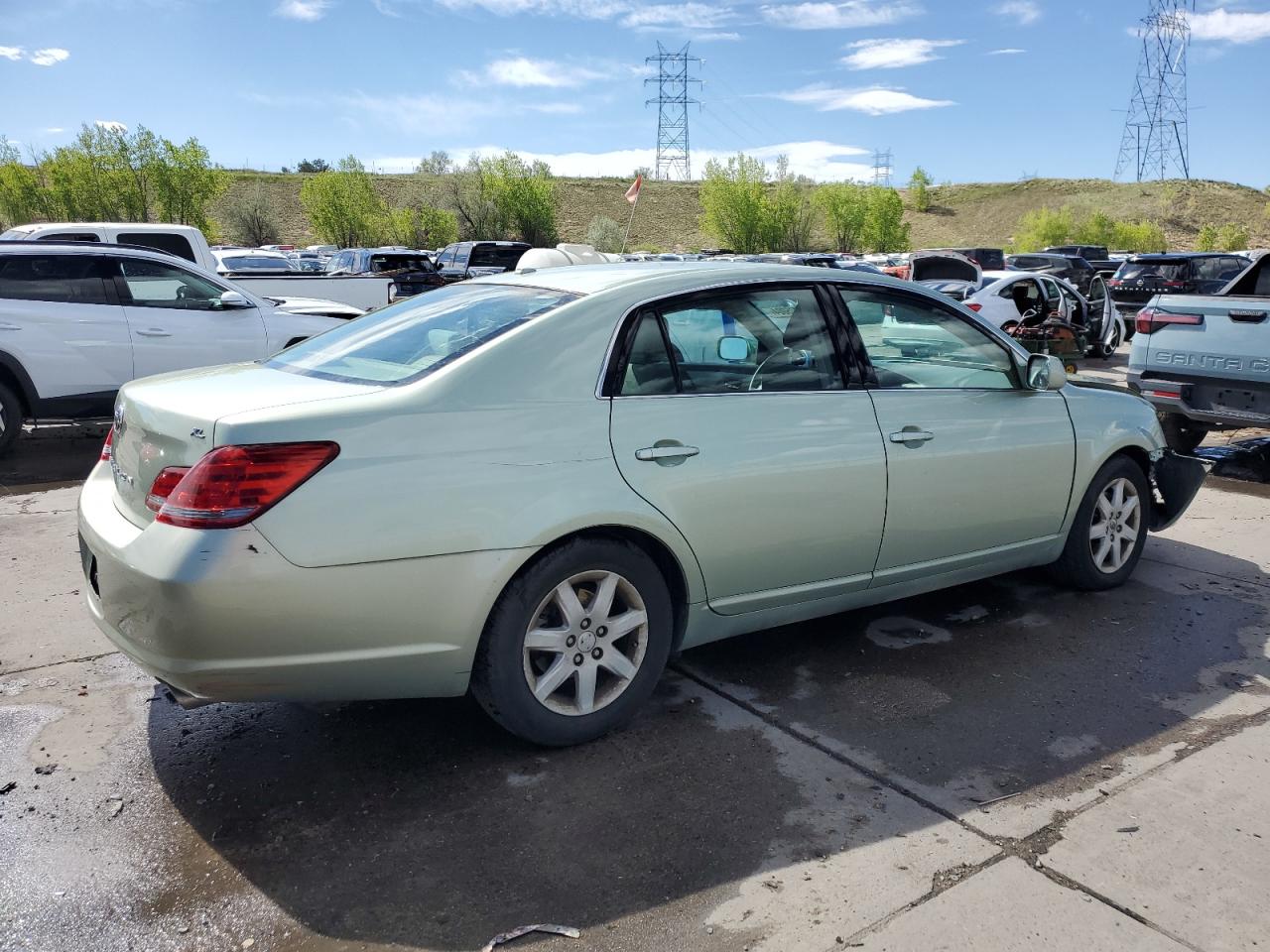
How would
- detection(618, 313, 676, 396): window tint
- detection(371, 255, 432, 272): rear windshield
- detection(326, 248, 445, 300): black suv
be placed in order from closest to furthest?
detection(618, 313, 676, 396): window tint
detection(326, 248, 445, 300): black suv
detection(371, 255, 432, 272): rear windshield

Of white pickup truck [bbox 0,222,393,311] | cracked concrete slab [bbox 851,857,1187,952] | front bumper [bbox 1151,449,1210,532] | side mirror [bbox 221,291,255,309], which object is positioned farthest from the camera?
white pickup truck [bbox 0,222,393,311]

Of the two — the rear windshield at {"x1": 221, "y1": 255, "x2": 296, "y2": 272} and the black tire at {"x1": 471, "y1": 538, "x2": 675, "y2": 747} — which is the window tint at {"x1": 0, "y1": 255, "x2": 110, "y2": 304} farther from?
the rear windshield at {"x1": 221, "y1": 255, "x2": 296, "y2": 272}

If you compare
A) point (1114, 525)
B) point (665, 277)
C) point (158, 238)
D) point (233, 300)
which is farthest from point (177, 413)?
point (158, 238)

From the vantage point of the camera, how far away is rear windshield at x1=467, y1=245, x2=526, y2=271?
90.6ft

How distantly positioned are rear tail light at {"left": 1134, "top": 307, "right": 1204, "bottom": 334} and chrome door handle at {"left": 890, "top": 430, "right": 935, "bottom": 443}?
4807 mm

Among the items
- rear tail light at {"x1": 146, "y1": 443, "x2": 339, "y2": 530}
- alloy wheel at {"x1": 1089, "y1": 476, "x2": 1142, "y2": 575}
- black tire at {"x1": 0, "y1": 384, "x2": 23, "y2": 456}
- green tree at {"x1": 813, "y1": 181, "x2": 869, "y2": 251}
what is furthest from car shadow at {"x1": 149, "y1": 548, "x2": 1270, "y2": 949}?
green tree at {"x1": 813, "y1": 181, "x2": 869, "y2": 251}

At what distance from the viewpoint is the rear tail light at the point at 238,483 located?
2846mm

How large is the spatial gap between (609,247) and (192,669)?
8197 centimetres

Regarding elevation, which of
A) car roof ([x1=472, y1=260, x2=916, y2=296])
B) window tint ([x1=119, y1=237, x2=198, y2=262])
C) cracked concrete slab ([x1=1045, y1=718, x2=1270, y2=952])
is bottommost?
cracked concrete slab ([x1=1045, y1=718, x2=1270, y2=952])

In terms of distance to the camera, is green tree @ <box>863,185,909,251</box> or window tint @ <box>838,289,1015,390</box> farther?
green tree @ <box>863,185,909,251</box>

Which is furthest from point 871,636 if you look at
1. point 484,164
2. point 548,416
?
point 484,164

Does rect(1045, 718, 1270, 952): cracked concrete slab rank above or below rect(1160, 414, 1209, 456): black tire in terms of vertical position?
below

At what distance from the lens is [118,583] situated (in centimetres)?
304

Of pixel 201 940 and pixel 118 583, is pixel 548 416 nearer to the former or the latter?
pixel 118 583
